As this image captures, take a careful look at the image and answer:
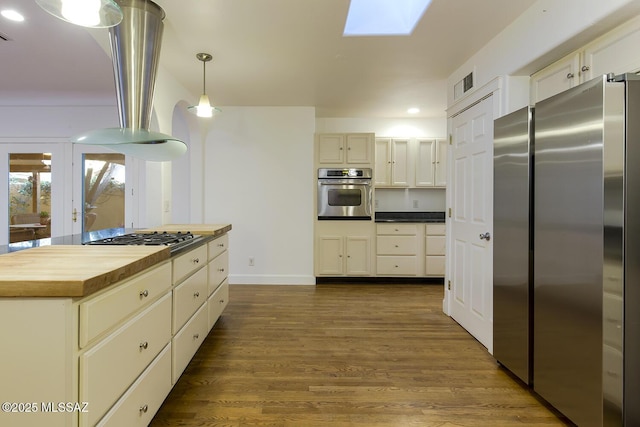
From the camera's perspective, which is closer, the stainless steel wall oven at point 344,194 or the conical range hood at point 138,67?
the conical range hood at point 138,67

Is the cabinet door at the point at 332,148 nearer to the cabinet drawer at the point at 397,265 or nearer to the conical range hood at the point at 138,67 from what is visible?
the cabinet drawer at the point at 397,265

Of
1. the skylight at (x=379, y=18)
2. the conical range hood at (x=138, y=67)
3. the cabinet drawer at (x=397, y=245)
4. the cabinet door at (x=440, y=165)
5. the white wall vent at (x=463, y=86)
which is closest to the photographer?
the conical range hood at (x=138, y=67)

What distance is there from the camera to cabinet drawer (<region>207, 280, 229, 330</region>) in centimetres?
248

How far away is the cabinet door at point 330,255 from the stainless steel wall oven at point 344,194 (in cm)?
30

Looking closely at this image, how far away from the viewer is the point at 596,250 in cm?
136

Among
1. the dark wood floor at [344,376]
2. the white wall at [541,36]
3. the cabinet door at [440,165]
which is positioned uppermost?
the white wall at [541,36]

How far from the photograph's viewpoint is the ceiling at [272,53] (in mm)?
2082

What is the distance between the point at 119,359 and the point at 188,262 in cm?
81

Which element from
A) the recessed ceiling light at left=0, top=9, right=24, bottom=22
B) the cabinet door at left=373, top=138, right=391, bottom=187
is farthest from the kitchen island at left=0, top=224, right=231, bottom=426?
the cabinet door at left=373, top=138, right=391, bottom=187

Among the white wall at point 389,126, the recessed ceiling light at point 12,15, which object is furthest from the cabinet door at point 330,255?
the recessed ceiling light at point 12,15

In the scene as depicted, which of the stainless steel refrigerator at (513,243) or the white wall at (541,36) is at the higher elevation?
the white wall at (541,36)

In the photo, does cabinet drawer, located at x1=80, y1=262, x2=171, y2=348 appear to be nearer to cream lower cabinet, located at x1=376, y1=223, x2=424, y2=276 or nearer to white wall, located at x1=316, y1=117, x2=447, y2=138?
cream lower cabinet, located at x1=376, y1=223, x2=424, y2=276

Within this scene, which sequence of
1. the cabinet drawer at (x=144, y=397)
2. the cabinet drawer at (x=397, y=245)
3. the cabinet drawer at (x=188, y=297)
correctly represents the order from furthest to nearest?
the cabinet drawer at (x=397, y=245) → the cabinet drawer at (x=188, y=297) → the cabinet drawer at (x=144, y=397)

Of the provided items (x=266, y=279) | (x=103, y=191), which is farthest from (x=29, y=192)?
(x=266, y=279)
